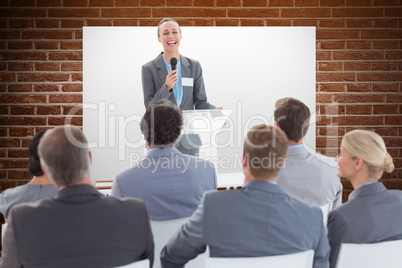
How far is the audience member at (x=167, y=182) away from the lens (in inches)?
75.1

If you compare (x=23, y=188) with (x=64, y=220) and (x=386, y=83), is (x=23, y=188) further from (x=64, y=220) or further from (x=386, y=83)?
(x=386, y=83)

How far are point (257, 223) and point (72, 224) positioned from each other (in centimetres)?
57

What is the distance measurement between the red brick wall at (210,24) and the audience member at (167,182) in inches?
104

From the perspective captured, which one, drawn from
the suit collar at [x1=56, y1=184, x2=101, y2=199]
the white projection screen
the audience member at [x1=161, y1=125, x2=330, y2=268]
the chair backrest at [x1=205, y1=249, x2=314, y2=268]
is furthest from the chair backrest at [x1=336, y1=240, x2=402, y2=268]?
the white projection screen

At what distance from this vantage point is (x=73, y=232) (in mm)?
1326

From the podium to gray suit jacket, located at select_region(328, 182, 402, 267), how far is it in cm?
99

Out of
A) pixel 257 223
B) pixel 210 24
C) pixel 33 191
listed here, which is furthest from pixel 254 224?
pixel 210 24

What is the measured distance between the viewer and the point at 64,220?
1329 millimetres

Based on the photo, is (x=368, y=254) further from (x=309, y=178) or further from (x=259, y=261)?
(x=309, y=178)

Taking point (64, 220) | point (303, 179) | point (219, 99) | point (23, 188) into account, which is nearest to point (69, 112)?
point (219, 99)

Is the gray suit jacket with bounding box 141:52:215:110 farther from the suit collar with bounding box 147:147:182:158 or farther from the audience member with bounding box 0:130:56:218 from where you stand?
the audience member with bounding box 0:130:56:218

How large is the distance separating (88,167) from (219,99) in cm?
290

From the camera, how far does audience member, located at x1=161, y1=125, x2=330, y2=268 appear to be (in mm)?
1396

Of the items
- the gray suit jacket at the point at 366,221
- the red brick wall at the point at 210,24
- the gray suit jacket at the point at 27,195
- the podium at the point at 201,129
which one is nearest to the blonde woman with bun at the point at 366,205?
the gray suit jacket at the point at 366,221
